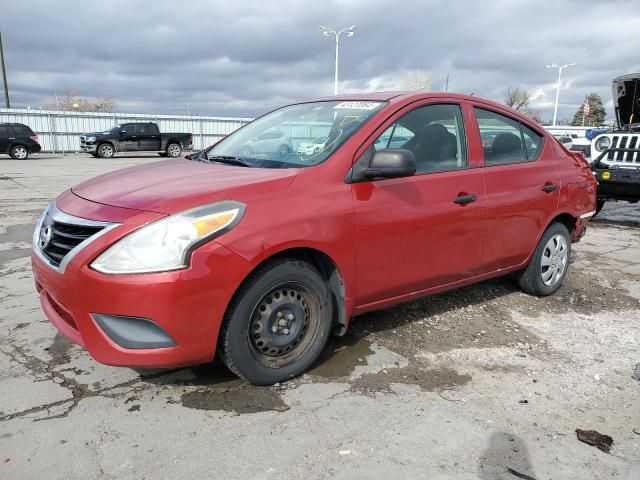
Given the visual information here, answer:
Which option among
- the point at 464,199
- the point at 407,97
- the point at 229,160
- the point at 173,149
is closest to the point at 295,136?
the point at 229,160

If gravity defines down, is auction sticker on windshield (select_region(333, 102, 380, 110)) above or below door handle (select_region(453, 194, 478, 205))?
above

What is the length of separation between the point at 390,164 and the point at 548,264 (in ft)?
7.91

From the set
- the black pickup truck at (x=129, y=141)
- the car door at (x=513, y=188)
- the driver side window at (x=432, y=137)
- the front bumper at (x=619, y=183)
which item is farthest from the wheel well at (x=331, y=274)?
the black pickup truck at (x=129, y=141)

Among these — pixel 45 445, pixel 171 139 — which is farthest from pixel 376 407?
pixel 171 139

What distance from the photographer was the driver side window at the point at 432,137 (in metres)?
3.54

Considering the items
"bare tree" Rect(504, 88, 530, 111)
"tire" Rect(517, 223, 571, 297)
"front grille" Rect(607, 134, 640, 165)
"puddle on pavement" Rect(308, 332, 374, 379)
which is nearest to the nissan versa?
"puddle on pavement" Rect(308, 332, 374, 379)

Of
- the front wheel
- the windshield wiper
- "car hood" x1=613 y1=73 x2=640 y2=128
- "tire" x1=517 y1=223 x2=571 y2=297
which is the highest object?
"car hood" x1=613 y1=73 x2=640 y2=128

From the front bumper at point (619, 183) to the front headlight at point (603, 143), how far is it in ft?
2.52

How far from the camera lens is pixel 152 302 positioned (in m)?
2.48

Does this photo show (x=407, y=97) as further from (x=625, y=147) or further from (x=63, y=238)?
(x=625, y=147)

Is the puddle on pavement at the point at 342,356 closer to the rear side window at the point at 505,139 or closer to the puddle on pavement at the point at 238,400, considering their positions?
the puddle on pavement at the point at 238,400

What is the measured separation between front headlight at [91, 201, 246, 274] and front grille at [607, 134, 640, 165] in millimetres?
7781

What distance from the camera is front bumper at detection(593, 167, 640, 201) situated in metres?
7.86

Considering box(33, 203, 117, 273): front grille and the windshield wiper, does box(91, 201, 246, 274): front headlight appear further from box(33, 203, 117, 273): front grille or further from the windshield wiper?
the windshield wiper
